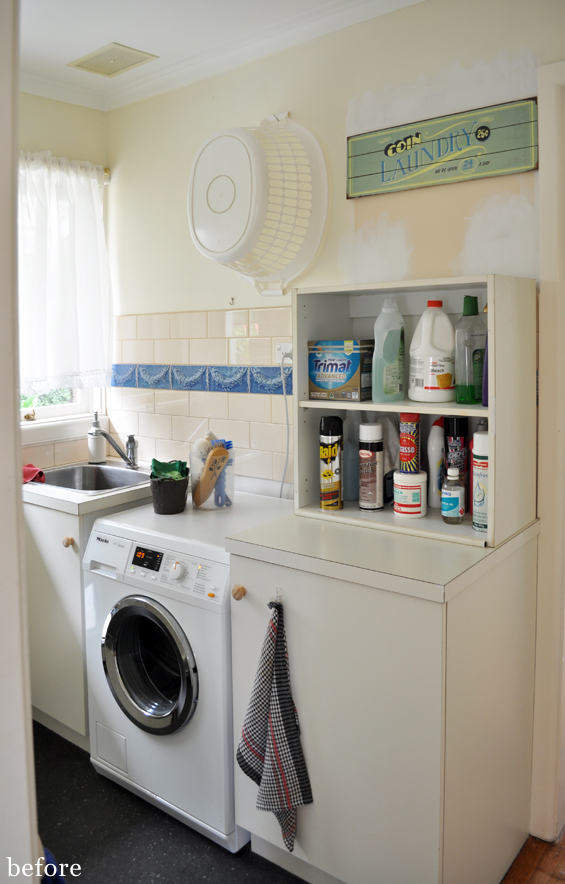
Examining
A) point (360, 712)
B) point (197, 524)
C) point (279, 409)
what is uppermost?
point (279, 409)

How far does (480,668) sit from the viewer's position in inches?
64.1

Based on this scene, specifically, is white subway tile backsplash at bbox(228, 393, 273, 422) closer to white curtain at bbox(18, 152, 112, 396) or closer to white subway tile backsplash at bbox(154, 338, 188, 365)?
white subway tile backsplash at bbox(154, 338, 188, 365)

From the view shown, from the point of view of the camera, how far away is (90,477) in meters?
3.03

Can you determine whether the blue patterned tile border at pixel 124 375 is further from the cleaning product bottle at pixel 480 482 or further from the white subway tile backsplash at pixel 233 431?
the cleaning product bottle at pixel 480 482

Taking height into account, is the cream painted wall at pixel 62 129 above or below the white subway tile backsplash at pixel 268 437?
above

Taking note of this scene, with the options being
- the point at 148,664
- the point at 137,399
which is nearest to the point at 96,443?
the point at 137,399

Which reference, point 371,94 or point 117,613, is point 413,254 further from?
point 117,613

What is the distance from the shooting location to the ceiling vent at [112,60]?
8.37 ft

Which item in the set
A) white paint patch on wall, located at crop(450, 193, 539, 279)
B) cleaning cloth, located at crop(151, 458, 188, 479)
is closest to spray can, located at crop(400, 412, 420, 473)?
white paint patch on wall, located at crop(450, 193, 539, 279)

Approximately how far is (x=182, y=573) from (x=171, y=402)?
3.70 ft

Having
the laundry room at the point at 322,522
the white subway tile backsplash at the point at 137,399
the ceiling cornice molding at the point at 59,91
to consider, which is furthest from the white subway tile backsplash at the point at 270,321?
the ceiling cornice molding at the point at 59,91

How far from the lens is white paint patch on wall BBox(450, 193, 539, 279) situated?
1852 mm

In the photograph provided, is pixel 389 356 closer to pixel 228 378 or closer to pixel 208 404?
pixel 228 378

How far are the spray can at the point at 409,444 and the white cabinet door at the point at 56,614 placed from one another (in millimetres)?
1120
